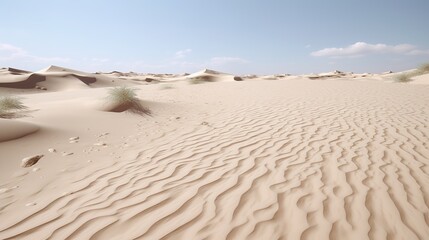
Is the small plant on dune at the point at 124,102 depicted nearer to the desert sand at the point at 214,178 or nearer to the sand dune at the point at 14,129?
the desert sand at the point at 214,178

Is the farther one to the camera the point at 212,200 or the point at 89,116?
the point at 89,116

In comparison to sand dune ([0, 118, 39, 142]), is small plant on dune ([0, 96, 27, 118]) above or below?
above

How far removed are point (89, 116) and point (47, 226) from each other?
437cm

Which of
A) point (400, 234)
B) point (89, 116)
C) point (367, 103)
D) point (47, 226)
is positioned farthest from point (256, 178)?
point (367, 103)

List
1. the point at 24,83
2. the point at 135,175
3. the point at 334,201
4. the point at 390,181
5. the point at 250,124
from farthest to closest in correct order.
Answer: the point at 24,83, the point at 250,124, the point at 135,175, the point at 390,181, the point at 334,201

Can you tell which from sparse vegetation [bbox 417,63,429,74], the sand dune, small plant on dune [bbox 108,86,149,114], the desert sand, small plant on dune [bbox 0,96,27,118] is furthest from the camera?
sparse vegetation [bbox 417,63,429,74]

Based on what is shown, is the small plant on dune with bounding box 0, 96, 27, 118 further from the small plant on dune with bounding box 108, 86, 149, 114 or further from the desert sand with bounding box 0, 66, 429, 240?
the small plant on dune with bounding box 108, 86, 149, 114

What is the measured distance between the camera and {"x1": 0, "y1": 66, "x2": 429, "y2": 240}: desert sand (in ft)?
7.73

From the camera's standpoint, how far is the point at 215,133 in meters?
5.46

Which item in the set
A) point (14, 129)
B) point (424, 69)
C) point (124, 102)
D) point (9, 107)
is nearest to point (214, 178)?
point (14, 129)

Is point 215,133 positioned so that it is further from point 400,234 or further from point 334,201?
point 400,234

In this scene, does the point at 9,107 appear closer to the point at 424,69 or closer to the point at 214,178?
the point at 214,178

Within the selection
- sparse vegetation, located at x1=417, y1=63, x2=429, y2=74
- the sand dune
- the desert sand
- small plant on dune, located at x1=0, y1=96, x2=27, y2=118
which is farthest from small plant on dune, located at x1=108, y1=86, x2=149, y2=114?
sparse vegetation, located at x1=417, y1=63, x2=429, y2=74

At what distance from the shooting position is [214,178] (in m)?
3.31
